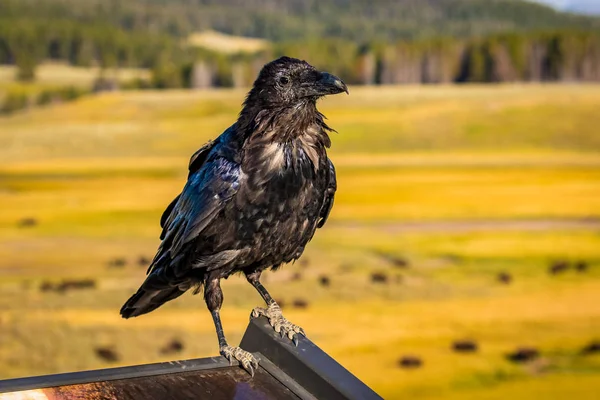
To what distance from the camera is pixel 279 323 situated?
127 inches

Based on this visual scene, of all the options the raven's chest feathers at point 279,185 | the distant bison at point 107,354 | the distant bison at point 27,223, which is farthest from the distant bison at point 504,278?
the raven's chest feathers at point 279,185

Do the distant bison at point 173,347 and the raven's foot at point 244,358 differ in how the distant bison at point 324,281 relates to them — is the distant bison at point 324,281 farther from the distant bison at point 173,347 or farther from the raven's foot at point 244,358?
the raven's foot at point 244,358

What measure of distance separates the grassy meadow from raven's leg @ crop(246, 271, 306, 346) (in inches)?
210

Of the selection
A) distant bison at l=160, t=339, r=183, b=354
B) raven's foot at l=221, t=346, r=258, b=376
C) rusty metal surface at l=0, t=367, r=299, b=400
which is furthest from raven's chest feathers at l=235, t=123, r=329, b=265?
distant bison at l=160, t=339, r=183, b=354

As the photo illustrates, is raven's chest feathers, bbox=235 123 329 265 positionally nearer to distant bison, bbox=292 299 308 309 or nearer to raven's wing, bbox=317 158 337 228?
raven's wing, bbox=317 158 337 228

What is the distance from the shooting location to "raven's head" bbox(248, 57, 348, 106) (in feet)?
10.2

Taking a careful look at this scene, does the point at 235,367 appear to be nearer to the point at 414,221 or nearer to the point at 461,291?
the point at 461,291

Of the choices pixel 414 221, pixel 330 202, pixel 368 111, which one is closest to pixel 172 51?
pixel 368 111

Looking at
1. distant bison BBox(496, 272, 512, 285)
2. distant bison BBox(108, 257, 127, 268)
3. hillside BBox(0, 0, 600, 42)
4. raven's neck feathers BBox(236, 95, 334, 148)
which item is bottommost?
distant bison BBox(496, 272, 512, 285)

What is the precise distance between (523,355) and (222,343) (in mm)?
7351

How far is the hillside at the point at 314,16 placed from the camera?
2384cm

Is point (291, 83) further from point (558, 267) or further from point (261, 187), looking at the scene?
point (558, 267)

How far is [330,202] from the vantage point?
357cm

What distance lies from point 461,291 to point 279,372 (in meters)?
9.61
